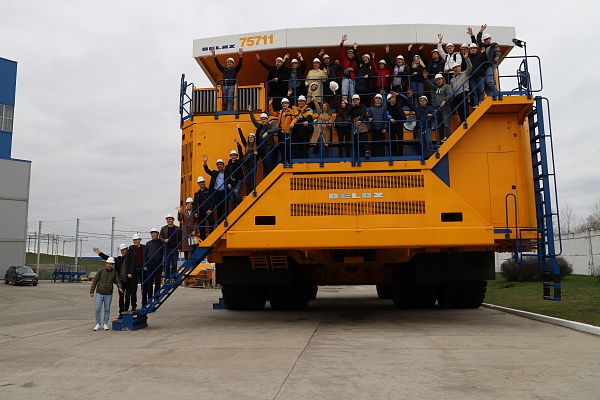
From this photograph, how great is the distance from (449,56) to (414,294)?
19.5ft

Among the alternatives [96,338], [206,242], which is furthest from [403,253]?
[96,338]

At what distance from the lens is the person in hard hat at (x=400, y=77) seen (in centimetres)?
1089

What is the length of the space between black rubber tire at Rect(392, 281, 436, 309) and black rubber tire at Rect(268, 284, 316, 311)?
235cm

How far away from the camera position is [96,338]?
904cm

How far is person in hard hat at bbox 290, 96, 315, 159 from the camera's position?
9.86m

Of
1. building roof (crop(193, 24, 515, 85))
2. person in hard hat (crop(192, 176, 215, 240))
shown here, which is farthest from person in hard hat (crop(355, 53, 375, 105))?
person in hard hat (crop(192, 176, 215, 240))

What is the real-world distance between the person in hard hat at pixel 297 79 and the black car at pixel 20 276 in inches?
1114

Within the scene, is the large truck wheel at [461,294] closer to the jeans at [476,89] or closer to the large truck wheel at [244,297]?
the large truck wheel at [244,297]

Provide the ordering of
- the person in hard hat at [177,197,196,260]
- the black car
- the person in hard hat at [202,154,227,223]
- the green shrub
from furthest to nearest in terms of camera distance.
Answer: the black car, the green shrub, the person in hard hat at [177,197,196,260], the person in hard hat at [202,154,227,223]

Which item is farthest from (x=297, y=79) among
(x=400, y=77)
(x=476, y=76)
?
(x=476, y=76)

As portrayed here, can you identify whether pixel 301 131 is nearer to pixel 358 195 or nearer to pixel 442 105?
pixel 358 195

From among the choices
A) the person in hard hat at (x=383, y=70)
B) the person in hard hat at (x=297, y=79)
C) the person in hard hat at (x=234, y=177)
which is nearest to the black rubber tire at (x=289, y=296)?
the person in hard hat at (x=234, y=177)

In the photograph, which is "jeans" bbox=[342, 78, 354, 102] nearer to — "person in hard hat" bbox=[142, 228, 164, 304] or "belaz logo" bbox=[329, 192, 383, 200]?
"belaz logo" bbox=[329, 192, 383, 200]

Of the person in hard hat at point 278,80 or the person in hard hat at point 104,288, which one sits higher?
the person in hard hat at point 278,80
